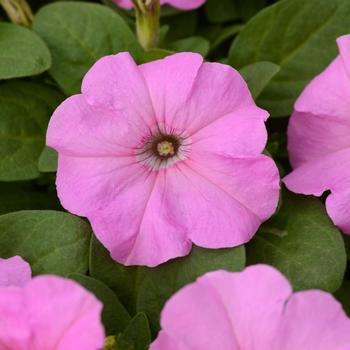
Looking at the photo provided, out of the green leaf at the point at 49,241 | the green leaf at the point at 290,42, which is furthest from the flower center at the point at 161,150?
the green leaf at the point at 290,42

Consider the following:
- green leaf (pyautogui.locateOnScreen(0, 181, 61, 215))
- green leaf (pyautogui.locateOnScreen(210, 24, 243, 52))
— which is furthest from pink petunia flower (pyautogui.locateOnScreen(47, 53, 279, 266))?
green leaf (pyautogui.locateOnScreen(210, 24, 243, 52))

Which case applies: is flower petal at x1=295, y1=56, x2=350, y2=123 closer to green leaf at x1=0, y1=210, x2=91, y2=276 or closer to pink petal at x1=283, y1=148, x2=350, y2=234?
pink petal at x1=283, y1=148, x2=350, y2=234

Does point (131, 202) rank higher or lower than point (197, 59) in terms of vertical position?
lower

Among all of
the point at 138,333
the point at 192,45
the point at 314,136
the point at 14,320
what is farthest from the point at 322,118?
the point at 14,320

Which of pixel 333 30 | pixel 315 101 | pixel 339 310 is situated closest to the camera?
pixel 339 310

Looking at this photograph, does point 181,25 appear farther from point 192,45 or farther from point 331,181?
point 331,181

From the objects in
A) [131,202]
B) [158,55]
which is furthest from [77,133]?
[158,55]

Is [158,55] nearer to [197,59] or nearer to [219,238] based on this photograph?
[197,59]
